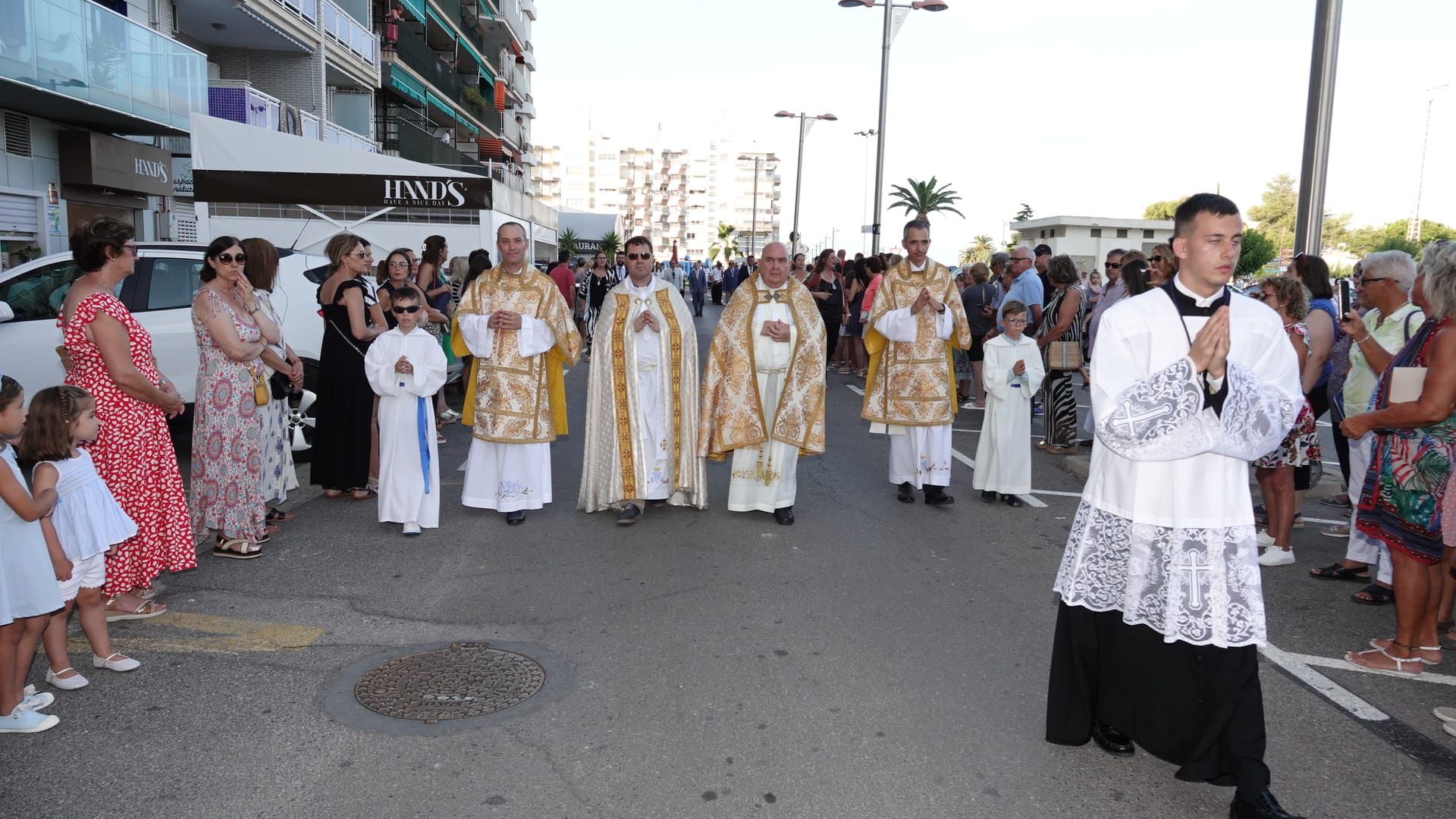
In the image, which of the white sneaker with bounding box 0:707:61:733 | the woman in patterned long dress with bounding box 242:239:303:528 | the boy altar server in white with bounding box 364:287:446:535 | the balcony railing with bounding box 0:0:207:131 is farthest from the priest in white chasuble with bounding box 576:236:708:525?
Answer: the balcony railing with bounding box 0:0:207:131

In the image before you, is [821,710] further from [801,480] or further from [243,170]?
[243,170]

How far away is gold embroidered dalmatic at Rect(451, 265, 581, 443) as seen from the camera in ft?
22.9

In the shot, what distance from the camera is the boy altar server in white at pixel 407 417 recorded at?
652 cm

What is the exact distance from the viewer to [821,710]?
396cm

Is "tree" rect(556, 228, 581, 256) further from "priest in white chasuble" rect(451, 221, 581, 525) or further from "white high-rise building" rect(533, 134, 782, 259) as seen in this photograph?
"white high-rise building" rect(533, 134, 782, 259)

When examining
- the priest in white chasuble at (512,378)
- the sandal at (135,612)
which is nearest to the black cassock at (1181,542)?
the sandal at (135,612)

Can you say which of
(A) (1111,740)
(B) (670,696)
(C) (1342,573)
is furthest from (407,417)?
(C) (1342,573)

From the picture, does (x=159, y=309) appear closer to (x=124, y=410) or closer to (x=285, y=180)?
(x=285, y=180)

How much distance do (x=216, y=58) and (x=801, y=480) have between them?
2393 centimetres

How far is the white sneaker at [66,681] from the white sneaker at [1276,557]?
6101mm

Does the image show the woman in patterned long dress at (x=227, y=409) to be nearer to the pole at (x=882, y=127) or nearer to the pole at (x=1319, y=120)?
the pole at (x=1319, y=120)

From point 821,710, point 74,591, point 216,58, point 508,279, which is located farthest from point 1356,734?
point 216,58

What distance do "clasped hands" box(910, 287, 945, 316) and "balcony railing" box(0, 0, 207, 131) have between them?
13.4 m

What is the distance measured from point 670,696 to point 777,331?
353 centimetres
